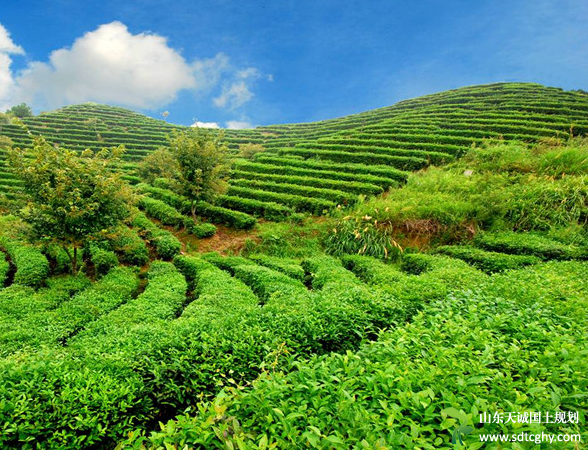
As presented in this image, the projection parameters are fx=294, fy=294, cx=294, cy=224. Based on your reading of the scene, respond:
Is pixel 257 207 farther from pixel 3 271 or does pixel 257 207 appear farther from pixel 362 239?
pixel 3 271

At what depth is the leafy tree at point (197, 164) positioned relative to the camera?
1445cm

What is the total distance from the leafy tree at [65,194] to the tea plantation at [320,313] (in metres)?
0.60

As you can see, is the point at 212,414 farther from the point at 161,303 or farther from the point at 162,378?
the point at 161,303

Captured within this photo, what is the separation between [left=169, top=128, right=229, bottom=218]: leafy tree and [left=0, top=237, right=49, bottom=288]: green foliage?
6278 millimetres

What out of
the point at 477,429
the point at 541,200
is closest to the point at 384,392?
the point at 477,429

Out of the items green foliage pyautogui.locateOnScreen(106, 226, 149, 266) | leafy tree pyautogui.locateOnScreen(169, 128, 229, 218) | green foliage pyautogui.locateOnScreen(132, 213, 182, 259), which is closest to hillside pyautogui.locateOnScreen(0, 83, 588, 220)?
leafy tree pyautogui.locateOnScreen(169, 128, 229, 218)

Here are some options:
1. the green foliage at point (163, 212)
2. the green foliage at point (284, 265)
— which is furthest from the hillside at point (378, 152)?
the green foliage at point (284, 265)

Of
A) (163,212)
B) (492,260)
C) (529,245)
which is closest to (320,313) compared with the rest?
(492,260)

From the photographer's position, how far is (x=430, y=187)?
651 inches

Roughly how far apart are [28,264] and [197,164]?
759cm

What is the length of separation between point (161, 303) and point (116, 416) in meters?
4.19

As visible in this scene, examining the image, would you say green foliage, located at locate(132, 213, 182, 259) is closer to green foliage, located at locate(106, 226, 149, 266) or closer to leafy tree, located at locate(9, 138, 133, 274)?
green foliage, located at locate(106, 226, 149, 266)

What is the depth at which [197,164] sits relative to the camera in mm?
14555

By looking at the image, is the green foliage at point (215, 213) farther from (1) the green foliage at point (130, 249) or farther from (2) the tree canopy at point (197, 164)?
(1) the green foliage at point (130, 249)
